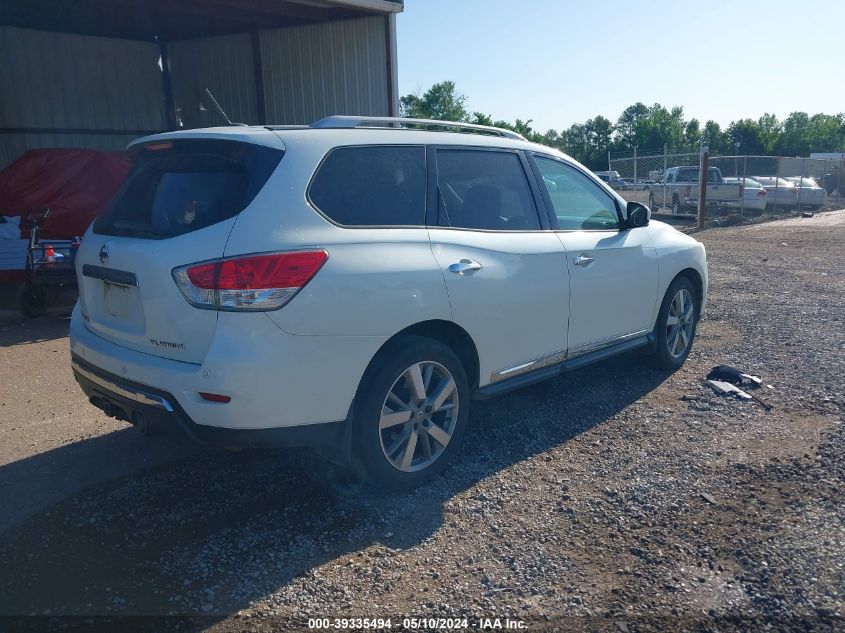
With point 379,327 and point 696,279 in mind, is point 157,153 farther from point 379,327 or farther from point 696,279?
point 696,279

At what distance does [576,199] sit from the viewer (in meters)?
5.30

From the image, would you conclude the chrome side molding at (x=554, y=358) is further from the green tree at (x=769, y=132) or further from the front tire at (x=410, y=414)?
the green tree at (x=769, y=132)

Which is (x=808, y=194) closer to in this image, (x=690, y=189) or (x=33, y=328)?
(x=690, y=189)

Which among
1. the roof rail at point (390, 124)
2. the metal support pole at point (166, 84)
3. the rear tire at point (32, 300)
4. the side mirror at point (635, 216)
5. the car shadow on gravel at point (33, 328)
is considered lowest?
the car shadow on gravel at point (33, 328)

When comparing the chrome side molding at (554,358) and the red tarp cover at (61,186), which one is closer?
the chrome side molding at (554,358)

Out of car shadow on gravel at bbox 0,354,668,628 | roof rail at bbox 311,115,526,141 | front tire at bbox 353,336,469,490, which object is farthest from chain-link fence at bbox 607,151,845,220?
car shadow on gravel at bbox 0,354,668,628

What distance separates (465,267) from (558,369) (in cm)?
123

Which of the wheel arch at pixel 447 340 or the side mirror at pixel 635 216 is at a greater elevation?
the side mirror at pixel 635 216

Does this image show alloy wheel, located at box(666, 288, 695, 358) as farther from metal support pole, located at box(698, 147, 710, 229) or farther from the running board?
metal support pole, located at box(698, 147, 710, 229)

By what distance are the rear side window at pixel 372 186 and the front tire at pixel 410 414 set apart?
2.23 feet

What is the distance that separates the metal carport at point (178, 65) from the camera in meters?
13.2

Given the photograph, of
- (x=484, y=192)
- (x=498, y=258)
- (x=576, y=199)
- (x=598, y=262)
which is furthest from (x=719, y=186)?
(x=498, y=258)

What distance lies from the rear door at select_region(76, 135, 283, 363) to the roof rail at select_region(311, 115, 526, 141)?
0.65 meters

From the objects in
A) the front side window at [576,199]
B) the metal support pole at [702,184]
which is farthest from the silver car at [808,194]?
the front side window at [576,199]
